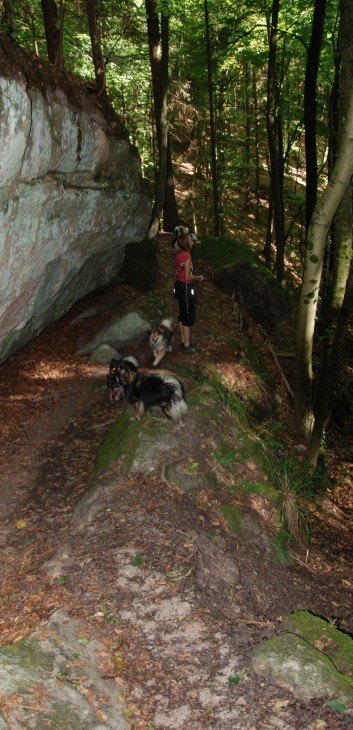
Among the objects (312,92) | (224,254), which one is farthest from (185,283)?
(312,92)

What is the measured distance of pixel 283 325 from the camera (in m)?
14.4

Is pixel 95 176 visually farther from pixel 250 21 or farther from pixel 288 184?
pixel 288 184

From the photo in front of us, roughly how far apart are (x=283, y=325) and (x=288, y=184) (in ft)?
70.3

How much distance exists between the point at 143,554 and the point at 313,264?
5.77m

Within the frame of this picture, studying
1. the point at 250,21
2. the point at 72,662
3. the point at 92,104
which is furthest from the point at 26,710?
the point at 250,21

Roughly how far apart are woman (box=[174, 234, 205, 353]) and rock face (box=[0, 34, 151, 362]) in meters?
1.90

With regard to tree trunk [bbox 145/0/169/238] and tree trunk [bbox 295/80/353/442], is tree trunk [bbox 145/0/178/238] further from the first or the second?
tree trunk [bbox 295/80/353/442]

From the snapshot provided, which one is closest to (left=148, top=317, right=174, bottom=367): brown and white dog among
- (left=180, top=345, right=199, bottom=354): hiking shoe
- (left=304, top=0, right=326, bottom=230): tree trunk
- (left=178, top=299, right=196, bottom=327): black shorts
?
(left=178, top=299, right=196, bottom=327): black shorts

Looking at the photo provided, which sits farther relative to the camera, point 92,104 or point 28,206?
point 92,104

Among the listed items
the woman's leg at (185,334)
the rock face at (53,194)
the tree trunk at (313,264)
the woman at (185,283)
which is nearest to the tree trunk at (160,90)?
the rock face at (53,194)

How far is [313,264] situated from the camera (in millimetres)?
9203

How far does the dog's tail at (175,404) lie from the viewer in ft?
25.4

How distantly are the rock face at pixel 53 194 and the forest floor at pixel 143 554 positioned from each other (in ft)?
5.64

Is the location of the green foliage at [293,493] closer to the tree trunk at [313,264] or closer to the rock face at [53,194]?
the tree trunk at [313,264]
